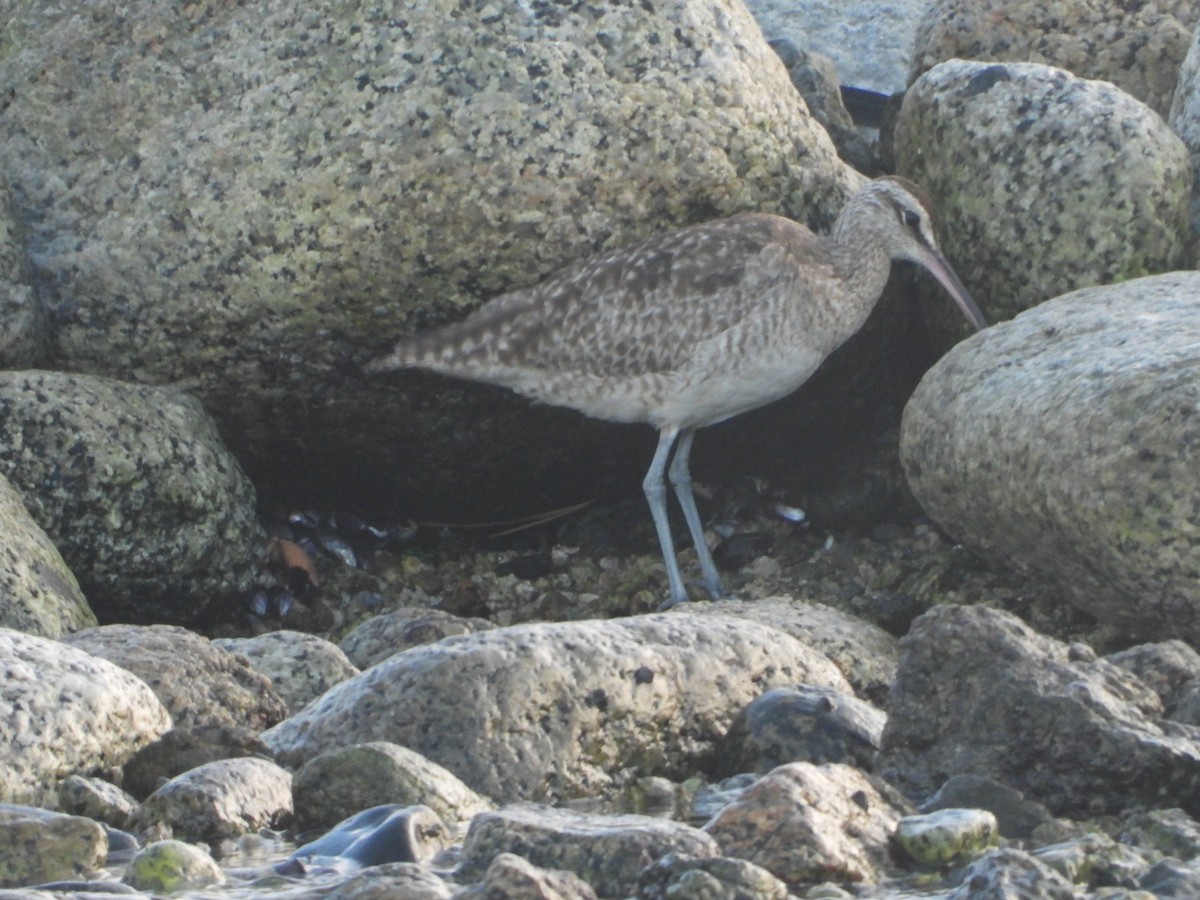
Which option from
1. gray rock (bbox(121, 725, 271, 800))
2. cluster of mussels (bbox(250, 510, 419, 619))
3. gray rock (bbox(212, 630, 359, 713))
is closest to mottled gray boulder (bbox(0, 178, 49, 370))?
cluster of mussels (bbox(250, 510, 419, 619))

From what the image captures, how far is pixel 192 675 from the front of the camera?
671cm

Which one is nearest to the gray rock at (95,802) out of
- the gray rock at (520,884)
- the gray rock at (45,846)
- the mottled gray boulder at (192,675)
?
the gray rock at (45,846)

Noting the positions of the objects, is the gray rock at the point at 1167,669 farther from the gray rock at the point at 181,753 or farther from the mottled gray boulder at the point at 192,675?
the mottled gray boulder at the point at 192,675

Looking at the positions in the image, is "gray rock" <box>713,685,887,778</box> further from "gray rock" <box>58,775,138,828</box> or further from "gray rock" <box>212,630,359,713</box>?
"gray rock" <box>58,775,138,828</box>

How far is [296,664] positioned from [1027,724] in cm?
281

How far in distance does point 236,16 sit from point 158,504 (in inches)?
90.1

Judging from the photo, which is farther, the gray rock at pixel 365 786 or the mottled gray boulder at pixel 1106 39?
the mottled gray boulder at pixel 1106 39

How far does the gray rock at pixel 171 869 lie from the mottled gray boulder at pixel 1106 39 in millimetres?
7401

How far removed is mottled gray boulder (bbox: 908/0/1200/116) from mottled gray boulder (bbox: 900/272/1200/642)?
7.97 ft

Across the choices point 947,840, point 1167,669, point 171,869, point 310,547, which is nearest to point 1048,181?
point 1167,669

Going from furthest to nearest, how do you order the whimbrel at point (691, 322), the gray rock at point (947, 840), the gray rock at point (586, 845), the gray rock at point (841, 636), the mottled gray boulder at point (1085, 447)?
1. the whimbrel at point (691, 322)
2. the gray rock at point (841, 636)
3. the mottled gray boulder at point (1085, 447)
4. the gray rock at point (947, 840)
5. the gray rock at point (586, 845)

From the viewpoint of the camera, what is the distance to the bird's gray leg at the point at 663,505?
9328mm

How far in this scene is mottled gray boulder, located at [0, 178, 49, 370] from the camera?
900cm

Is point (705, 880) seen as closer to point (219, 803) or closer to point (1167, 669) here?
point (219, 803)
